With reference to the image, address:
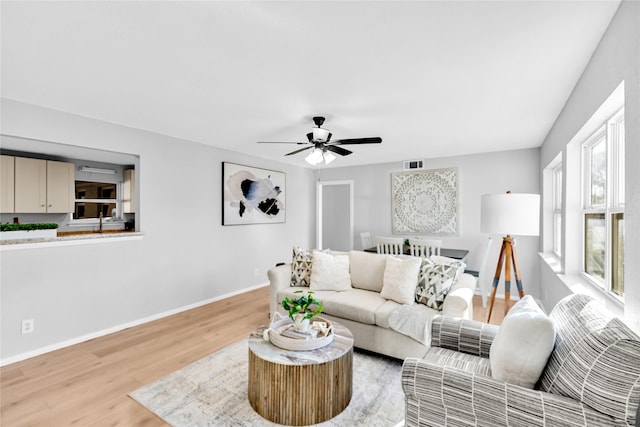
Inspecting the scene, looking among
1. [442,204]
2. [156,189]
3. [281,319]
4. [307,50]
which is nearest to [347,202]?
[442,204]

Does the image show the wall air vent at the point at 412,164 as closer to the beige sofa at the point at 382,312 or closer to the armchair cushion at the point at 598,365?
the beige sofa at the point at 382,312

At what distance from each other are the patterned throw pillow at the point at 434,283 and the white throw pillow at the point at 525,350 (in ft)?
4.42

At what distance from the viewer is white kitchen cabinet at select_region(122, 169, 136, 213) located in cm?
560

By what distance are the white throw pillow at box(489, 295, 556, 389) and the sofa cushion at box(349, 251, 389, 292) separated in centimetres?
191

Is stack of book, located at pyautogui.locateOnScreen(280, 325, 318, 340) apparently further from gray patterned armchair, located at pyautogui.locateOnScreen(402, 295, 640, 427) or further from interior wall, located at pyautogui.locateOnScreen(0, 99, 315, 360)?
interior wall, located at pyautogui.locateOnScreen(0, 99, 315, 360)

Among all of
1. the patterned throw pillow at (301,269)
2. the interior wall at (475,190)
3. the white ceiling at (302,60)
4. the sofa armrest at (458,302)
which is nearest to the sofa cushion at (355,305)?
the patterned throw pillow at (301,269)

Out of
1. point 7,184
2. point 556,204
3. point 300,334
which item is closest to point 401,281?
point 300,334

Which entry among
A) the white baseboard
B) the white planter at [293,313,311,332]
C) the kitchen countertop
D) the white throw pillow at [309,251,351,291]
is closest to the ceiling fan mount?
the white throw pillow at [309,251,351,291]

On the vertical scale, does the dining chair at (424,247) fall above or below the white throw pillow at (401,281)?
above

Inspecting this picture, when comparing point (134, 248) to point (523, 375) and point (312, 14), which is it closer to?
point (312, 14)

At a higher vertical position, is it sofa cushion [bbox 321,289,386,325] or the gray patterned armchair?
the gray patterned armchair

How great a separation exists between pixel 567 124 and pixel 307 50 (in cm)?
245

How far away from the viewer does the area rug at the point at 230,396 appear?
6.47ft

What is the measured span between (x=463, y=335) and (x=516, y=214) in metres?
1.20
